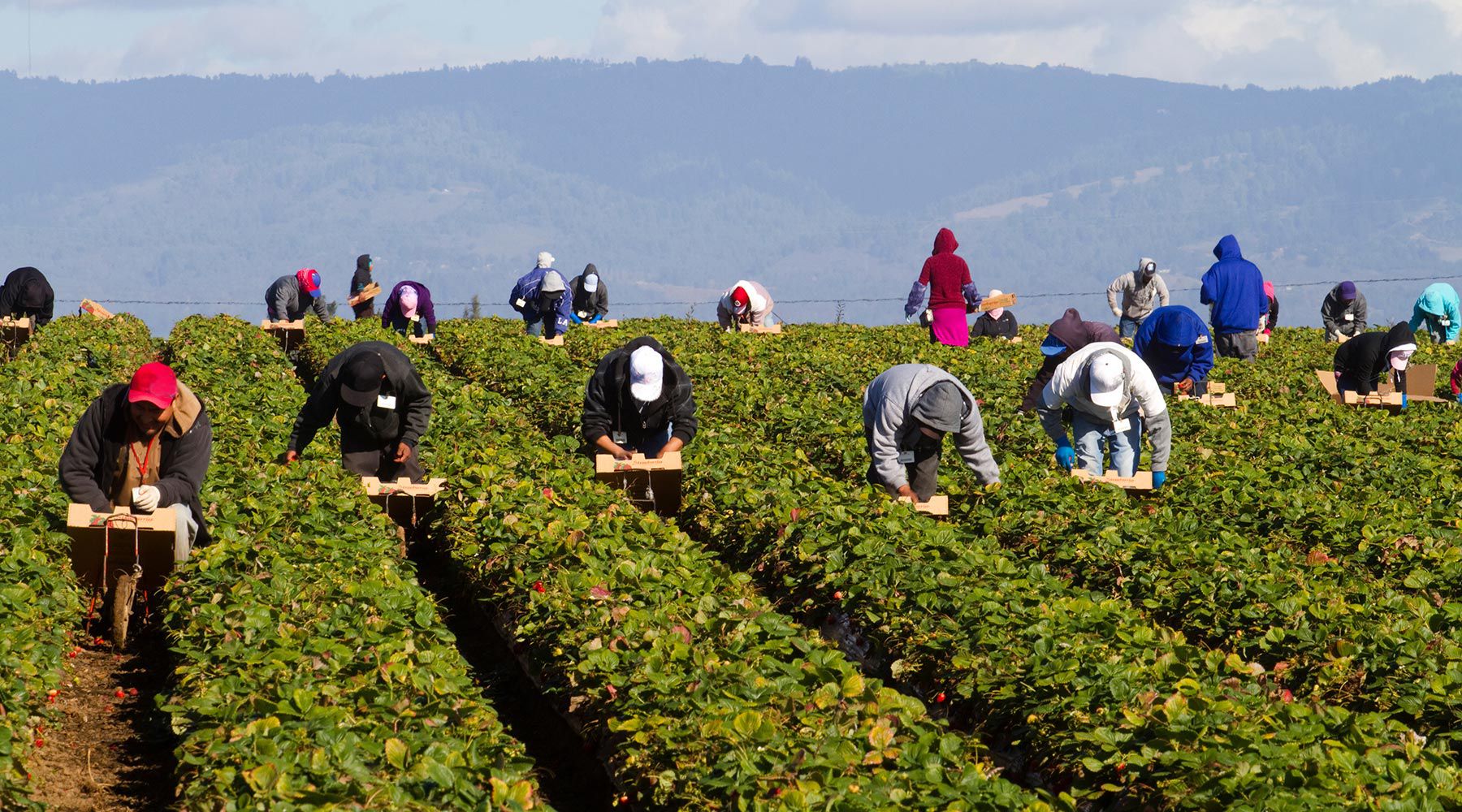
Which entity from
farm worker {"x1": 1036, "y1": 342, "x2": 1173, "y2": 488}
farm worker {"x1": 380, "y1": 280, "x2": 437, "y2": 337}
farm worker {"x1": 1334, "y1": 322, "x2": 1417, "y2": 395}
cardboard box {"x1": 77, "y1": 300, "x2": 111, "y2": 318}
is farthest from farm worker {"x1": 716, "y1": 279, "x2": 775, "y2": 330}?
farm worker {"x1": 1036, "y1": 342, "x2": 1173, "y2": 488}

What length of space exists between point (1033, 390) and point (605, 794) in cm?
717

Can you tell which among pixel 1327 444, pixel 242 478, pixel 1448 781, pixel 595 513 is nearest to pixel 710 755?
pixel 1448 781

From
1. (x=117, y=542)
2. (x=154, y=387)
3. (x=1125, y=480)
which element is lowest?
(x=117, y=542)

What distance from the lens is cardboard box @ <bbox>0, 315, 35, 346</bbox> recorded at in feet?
75.9

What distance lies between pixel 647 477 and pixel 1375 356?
29.7ft

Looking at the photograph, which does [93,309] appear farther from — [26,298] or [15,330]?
[15,330]

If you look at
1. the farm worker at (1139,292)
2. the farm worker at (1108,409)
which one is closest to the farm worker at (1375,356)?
the farm worker at (1108,409)

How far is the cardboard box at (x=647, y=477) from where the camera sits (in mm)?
11883

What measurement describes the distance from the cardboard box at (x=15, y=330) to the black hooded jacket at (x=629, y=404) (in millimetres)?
13806

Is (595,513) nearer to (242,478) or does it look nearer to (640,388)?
(640,388)

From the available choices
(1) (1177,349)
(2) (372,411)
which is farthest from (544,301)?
(2) (372,411)

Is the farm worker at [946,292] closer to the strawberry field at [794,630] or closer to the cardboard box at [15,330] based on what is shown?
the strawberry field at [794,630]

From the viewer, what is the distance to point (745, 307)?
2570cm

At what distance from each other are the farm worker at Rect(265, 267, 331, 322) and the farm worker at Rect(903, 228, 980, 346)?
8738 mm
